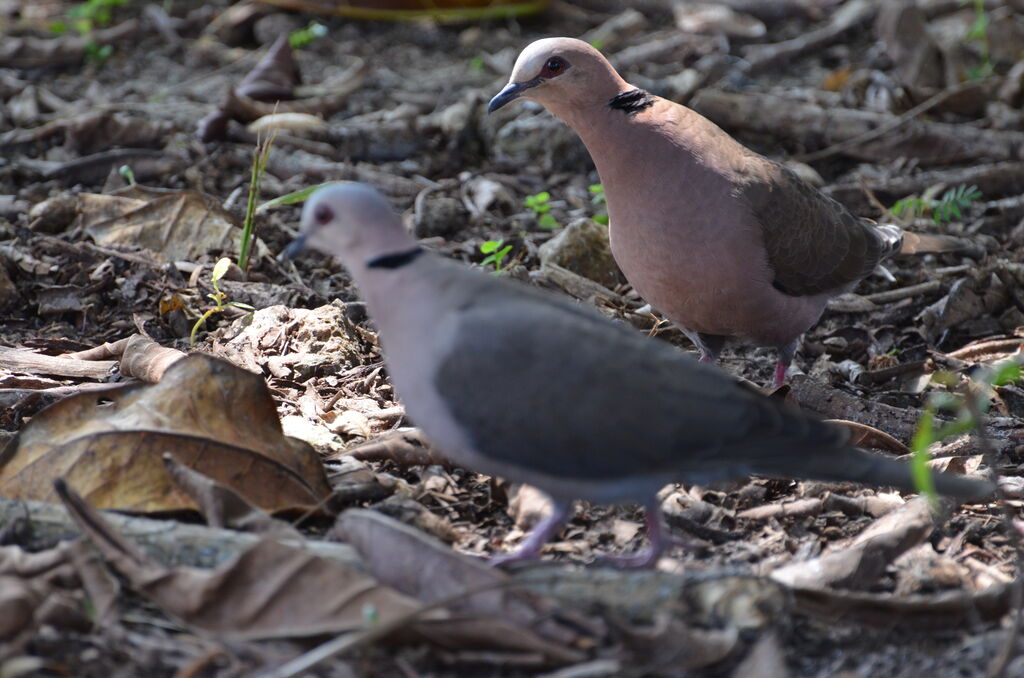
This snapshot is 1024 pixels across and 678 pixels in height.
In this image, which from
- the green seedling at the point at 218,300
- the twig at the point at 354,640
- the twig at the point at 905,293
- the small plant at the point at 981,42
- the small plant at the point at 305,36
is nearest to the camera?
the twig at the point at 354,640

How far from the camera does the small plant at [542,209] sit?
207 inches

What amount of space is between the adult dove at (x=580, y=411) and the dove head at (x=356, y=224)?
173 mm

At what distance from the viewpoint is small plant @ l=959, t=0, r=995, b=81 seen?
23.0 ft

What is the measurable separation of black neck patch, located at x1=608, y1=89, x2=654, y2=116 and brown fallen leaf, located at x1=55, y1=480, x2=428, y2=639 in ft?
7.01

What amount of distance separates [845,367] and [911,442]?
82 cm

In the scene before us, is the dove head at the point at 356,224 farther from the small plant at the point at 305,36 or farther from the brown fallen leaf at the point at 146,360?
the small plant at the point at 305,36

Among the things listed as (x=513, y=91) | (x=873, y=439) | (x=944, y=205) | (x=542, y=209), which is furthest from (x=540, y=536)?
(x=944, y=205)

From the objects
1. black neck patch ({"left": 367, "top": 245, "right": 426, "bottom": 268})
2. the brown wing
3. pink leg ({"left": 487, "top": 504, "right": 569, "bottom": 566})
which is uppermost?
black neck patch ({"left": 367, "top": 245, "right": 426, "bottom": 268})

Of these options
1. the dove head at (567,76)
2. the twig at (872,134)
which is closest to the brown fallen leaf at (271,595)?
the dove head at (567,76)

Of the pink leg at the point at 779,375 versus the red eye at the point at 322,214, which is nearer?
the red eye at the point at 322,214

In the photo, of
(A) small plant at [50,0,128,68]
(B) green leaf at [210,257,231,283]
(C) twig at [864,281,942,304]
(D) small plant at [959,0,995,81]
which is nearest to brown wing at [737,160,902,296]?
(C) twig at [864,281,942,304]

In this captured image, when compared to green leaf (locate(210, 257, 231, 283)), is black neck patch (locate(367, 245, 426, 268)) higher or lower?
higher

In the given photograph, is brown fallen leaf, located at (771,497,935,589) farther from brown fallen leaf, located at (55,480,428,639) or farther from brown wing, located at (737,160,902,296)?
brown wing, located at (737,160,902,296)

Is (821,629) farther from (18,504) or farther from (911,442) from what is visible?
(18,504)
